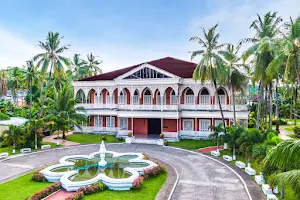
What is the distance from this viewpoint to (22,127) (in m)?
24.0

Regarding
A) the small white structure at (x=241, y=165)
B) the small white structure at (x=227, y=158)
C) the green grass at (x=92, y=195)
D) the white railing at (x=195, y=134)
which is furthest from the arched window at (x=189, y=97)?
the green grass at (x=92, y=195)

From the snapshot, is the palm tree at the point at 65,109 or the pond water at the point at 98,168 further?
the palm tree at the point at 65,109

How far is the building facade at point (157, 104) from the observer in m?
27.9

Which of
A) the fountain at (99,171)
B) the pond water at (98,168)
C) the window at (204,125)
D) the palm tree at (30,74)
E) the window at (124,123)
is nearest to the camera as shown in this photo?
the fountain at (99,171)

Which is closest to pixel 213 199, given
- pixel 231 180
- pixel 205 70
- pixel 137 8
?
pixel 231 180

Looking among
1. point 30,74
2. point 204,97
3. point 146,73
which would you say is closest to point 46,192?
point 146,73

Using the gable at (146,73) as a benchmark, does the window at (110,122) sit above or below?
below

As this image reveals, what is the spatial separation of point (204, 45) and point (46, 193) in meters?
20.1

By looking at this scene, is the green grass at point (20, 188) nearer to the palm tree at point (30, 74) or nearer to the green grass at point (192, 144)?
the green grass at point (192, 144)

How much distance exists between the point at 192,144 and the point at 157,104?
24.2ft

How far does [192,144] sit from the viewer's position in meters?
25.7

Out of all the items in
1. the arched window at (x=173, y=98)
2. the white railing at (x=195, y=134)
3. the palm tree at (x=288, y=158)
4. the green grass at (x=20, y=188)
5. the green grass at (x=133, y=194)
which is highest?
the arched window at (x=173, y=98)

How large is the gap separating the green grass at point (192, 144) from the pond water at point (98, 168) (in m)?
6.96

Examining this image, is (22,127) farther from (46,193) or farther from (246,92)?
(246,92)
